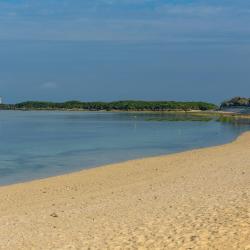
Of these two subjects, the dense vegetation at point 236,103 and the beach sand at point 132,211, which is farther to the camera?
the dense vegetation at point 236,103

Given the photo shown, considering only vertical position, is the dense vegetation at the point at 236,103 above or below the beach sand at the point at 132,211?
above

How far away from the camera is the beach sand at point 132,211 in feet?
32.7

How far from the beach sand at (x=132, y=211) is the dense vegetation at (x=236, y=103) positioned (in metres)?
146

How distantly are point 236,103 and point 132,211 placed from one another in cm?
16454

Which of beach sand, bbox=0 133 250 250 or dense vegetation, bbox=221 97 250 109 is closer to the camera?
beach sand, bbox=0 133 250 250

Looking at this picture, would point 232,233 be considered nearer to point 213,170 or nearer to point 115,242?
point 115,242

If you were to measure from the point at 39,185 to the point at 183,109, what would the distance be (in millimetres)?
175771

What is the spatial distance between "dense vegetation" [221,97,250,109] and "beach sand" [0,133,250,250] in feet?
480

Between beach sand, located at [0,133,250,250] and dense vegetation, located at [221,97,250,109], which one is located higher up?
dense vegetation, located at [221,97,250,109]

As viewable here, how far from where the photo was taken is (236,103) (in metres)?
173

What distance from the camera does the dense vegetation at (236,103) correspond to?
542 feet

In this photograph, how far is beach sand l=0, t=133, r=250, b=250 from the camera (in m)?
9.98

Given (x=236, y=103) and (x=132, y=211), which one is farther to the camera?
(x=236, y=103)

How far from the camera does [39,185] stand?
19.0 m
